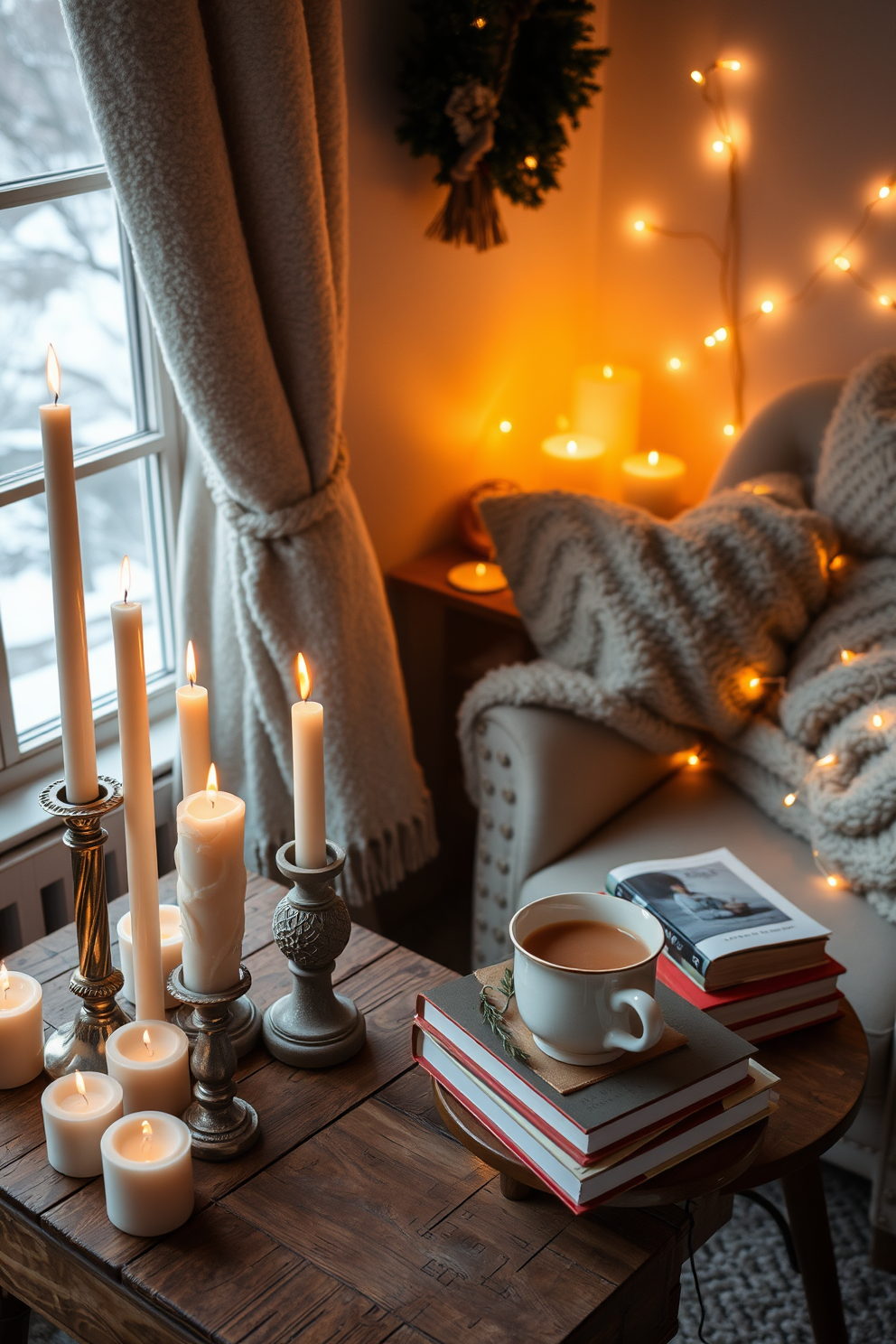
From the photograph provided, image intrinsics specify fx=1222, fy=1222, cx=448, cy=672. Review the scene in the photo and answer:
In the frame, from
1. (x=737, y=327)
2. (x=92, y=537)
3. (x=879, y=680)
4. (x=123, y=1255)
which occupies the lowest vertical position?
(x=123, y=1255)

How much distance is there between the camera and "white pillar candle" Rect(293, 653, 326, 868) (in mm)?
904

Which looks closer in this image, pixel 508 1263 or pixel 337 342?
pixel 508 1263

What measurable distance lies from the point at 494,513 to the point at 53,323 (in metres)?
0.62

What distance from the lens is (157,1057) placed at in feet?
3.04

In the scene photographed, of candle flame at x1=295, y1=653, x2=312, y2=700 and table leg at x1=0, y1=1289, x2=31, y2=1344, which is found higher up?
candle flame at x1=295, y1=653, x2=312, y2=700

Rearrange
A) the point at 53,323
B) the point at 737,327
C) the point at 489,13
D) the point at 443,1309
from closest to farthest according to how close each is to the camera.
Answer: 1. the point at 443,1309
2. the point at 53,323
3. the point at 489,13
4. the point at 737,327

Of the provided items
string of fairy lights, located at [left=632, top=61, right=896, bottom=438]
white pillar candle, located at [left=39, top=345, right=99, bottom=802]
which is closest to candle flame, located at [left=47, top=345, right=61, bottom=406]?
white pillar candle, located at [left=39, top=345, right=99, bottom=802]

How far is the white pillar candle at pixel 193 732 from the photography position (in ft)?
3.02

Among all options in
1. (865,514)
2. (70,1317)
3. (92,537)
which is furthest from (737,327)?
(70,1317)

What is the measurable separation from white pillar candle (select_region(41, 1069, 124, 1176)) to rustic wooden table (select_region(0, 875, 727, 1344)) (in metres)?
0.02

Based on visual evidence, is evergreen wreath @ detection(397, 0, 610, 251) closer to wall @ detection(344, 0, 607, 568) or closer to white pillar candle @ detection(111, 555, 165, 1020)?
wall @ detection(344, 0, 607, 568)

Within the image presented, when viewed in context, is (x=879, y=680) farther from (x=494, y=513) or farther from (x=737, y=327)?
(x=737, y=327)

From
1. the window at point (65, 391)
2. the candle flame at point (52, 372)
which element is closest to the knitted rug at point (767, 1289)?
the window at point (65, 391)

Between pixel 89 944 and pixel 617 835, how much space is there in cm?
83
